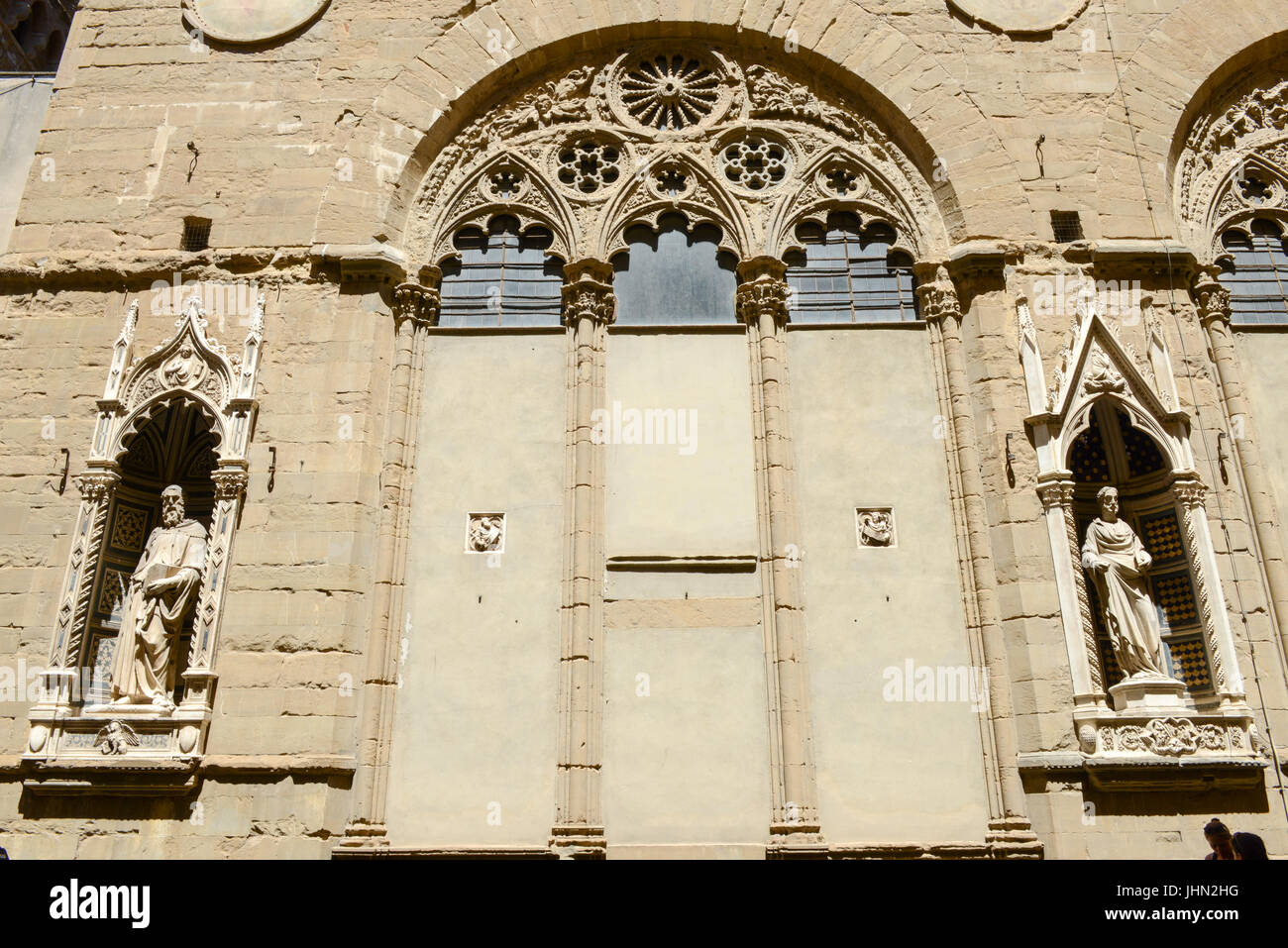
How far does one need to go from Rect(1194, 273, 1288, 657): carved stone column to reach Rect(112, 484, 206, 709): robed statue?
34.7 feet

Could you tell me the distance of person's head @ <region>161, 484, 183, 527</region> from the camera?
366 inches

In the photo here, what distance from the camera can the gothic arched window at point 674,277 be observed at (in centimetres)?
1071

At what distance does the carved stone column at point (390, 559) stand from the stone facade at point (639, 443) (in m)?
0.04

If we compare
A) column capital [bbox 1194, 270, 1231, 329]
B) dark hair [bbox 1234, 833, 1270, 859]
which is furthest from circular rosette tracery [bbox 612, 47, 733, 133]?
dark hair [bbox 1234, 833, 1270, 859]

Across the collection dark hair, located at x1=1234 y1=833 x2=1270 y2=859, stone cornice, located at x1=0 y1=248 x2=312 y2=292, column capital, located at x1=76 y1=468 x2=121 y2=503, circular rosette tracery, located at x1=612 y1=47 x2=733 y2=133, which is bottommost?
dark hair, located at x1=1234 y1=833 x2=1270 y2=859

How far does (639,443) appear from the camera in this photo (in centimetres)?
1012

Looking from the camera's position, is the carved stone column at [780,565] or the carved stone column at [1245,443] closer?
the carved stone column at [780,565]

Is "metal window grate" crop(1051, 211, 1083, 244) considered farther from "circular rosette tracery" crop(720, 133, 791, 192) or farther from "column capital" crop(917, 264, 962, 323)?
"circular rosette tracery" crop(720, 133, 791, 192)

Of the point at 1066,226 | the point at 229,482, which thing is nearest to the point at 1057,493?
the point at 1066,226

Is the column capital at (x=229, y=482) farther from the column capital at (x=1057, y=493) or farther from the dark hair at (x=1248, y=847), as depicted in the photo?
the dark hair at (x=1248, y=847)

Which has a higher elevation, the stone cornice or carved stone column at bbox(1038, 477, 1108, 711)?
the stone cornice

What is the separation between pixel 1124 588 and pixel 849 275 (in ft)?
14.8

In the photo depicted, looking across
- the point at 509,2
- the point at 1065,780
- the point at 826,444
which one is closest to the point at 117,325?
the point at 509,2

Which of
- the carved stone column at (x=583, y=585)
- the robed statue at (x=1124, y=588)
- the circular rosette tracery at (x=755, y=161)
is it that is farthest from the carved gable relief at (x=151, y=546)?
the robed statue at (x=1124, y=588)
